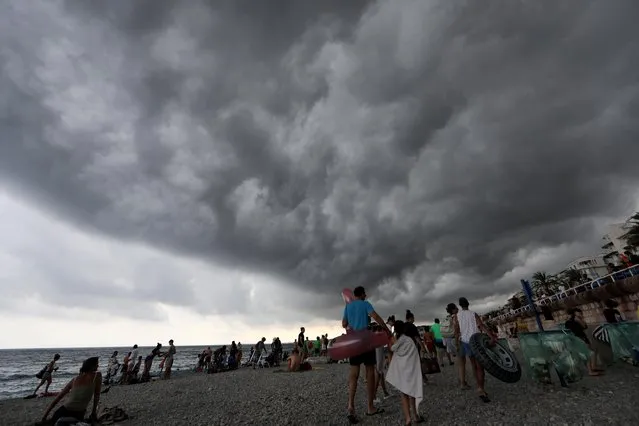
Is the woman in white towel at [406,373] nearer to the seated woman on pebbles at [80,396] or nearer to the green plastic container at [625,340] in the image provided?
the seated woman on pebbles at [80,396]

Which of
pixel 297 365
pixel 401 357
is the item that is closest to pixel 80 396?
pixel 401 357

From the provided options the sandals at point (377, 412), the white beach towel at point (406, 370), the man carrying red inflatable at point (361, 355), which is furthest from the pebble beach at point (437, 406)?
the white beach towel at point (406, 370)

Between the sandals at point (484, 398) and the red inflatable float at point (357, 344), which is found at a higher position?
the red inflatable float at point (357, 344)

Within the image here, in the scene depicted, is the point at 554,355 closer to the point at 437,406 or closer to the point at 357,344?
the point at 437,406

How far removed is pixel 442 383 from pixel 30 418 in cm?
1335

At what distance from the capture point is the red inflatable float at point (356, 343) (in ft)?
19.6

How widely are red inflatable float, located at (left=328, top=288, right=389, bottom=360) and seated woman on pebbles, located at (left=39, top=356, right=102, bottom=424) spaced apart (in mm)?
4649

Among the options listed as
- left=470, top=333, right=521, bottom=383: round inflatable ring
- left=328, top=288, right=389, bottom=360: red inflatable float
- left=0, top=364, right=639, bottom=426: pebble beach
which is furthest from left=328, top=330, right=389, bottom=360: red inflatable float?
left=470, top=333, right=521, bottom=383: round inflatable ring

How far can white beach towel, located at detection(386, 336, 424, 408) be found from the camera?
5.49 m

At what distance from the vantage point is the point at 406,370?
223 inches

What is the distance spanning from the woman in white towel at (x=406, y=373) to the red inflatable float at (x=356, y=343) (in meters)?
0.32

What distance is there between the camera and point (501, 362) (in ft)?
22.9

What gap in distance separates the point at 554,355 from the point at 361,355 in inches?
221

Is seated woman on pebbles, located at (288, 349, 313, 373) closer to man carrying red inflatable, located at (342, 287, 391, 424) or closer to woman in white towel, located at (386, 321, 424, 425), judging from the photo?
man carrying red inflatable, located at (342, 287, 391, 424)
